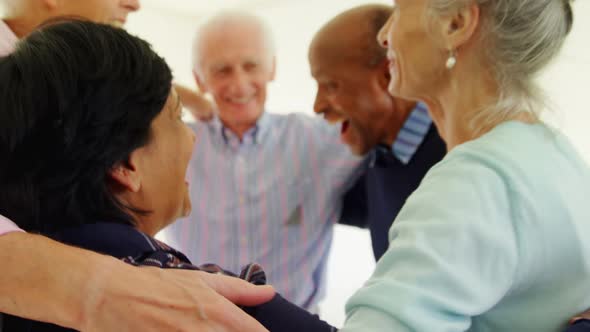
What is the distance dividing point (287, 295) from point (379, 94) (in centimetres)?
78

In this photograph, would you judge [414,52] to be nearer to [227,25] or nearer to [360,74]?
[360,74]

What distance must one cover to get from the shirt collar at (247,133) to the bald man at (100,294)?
4.70 ft

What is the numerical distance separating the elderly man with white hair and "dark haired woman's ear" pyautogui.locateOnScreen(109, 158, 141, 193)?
3.67 feet

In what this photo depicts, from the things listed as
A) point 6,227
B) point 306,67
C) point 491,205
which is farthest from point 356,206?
point 306,67

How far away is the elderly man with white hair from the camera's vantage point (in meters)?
2.01

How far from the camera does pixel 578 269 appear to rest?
0.79 metres

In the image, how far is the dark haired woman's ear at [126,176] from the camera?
0.87 meters

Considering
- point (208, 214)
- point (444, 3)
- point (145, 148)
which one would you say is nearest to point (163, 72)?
point (145, 148)

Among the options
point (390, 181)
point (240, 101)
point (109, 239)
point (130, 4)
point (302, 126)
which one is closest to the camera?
point (109, 239)

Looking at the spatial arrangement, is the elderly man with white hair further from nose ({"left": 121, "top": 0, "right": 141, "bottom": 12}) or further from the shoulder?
nose ({"left": 121, "top": 0, "right": 141, "bottom": 12})

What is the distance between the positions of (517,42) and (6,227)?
841 millimetres

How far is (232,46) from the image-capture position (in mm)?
2250

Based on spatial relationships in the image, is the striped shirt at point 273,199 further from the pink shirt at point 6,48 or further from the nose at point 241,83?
the pink shirt at point 6,48

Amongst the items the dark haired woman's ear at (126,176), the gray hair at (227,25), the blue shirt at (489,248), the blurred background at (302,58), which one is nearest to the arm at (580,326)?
the blue shirt at (489,248)
